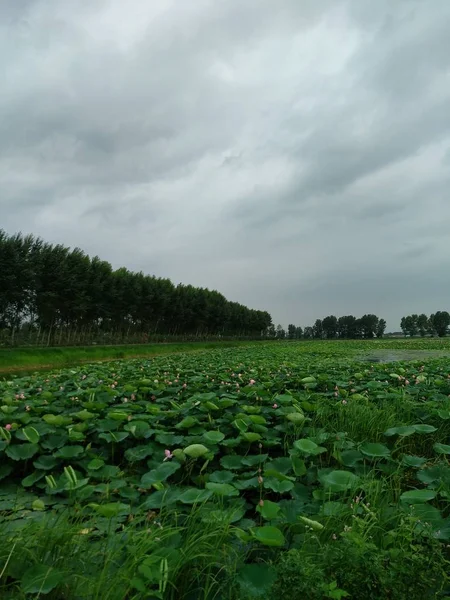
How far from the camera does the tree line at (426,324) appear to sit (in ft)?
332

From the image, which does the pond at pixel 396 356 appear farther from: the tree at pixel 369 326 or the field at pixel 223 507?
the tree at pixel 369 326

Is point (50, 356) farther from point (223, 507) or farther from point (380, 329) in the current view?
point (380, 329)

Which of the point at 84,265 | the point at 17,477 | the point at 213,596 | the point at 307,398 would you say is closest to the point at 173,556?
the point at 213,596

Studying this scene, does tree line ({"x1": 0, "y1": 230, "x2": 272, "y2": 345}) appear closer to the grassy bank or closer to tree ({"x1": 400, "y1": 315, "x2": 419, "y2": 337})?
the grassy bank

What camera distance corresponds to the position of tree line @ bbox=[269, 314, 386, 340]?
112256mm

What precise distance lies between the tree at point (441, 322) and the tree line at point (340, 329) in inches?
557

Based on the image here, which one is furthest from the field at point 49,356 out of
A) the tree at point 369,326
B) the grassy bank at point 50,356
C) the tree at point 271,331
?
the tree at point 369,326

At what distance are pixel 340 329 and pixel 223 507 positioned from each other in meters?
123

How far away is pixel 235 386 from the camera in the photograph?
5.90m

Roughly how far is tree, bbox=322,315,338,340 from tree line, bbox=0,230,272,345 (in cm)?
7028

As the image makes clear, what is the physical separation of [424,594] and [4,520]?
200 cm

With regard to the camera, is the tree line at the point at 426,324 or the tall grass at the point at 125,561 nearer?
the tall grass at the point at 125,561

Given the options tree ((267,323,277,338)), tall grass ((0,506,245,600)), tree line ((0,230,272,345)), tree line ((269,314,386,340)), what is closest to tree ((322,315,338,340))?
tree line ((269,314,386,340))

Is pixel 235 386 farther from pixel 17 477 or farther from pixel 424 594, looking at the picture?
pixel 424 594
